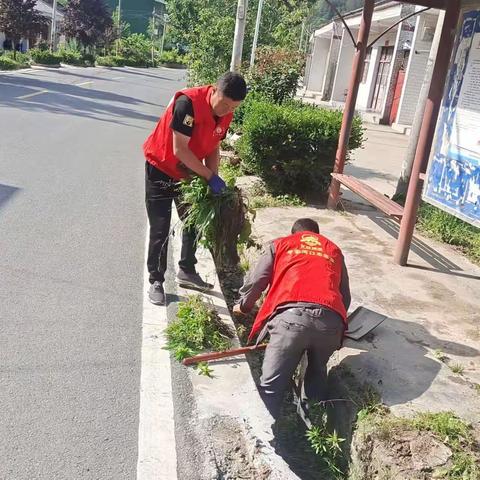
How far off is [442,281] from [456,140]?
4.09 feet

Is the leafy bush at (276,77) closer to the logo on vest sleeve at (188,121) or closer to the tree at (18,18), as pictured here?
the logo on vest sleeve at (188,121)

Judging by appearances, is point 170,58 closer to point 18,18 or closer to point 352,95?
point 18,18

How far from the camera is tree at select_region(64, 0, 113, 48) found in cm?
4997

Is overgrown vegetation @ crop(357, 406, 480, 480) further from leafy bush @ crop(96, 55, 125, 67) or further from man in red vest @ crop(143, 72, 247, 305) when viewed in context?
leafy bush @ crop(96, 55, 125, 67)

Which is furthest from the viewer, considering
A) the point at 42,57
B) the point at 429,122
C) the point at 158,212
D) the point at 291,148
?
the point at 42,57

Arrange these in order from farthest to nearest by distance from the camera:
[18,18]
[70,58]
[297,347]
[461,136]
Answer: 1. [70,58]
2. [18,18]
3. [461,136]
4. [297,347]

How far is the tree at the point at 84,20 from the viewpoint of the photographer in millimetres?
49969

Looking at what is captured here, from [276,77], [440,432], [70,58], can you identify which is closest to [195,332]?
[440,432]

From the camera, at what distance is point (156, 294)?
443cm

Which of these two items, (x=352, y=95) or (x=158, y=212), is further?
(x=352, y=95)

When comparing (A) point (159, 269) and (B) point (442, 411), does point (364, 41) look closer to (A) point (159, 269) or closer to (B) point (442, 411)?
(A) point (159, 269)

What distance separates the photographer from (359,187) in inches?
262

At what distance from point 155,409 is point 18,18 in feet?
119

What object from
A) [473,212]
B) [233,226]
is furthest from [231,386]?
[473,212]
